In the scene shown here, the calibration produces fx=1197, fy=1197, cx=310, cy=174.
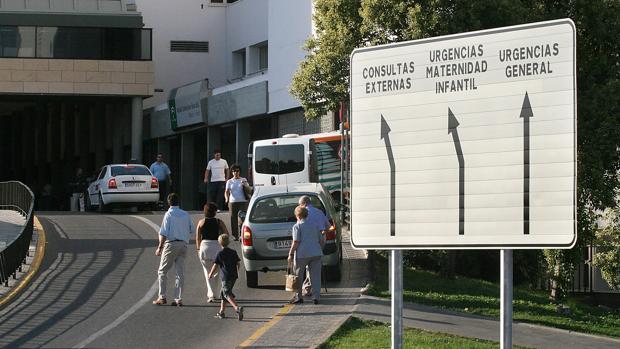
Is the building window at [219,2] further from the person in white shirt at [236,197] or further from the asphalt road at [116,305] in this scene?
the person in white shirt at [236,197]

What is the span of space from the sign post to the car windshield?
1445 centimetres

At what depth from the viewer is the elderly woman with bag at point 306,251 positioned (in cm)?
1805

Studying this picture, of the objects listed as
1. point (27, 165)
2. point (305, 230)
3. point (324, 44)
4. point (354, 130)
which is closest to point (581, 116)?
point (324, 44)

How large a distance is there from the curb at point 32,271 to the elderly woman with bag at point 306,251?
15.2 ft

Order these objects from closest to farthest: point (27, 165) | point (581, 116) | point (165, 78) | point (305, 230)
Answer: point (305, 230) < point (581, 116) < point (165, 78) < point (27, 165)

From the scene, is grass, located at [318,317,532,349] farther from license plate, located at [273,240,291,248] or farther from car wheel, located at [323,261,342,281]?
Result: car wheel, located at [323,261,342,281]

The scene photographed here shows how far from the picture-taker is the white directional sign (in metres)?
5.15

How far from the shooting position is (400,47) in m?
5.67

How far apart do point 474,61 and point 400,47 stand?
0.40 metres

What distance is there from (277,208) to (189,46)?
40487 mm

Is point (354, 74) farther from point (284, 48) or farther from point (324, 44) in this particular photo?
point (284, 48)

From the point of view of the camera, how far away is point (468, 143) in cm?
544

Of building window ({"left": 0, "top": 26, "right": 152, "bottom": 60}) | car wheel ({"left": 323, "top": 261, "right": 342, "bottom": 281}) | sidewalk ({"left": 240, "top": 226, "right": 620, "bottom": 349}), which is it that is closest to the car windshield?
car wheel ({"left": 323, "top": 261, "right": 342, "bottom": 281})

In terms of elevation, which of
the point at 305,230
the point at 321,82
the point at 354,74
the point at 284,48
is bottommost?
the point at 305,230
